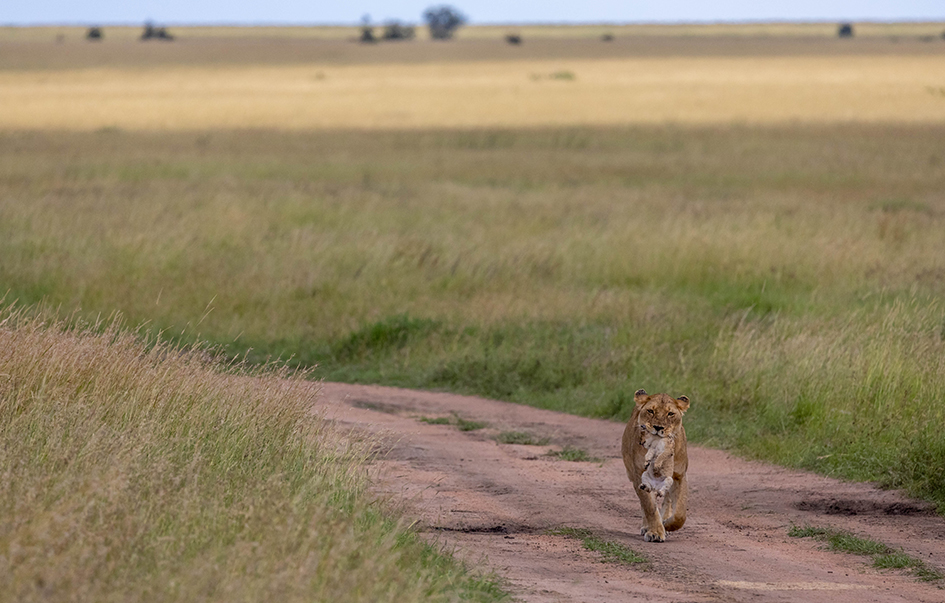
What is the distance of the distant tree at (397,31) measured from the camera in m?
135

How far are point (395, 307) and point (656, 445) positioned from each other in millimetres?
7859

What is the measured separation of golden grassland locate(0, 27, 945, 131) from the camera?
141 ft

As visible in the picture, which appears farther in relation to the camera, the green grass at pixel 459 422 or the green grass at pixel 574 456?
the green grass at pixel 459 422

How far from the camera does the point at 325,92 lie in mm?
58250

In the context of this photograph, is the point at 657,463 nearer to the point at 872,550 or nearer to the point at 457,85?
the point at 872,550

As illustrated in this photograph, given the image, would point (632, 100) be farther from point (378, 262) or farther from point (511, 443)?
point (511, 443)

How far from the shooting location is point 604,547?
243 inches

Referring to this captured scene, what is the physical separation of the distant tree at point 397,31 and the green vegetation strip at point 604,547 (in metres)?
130

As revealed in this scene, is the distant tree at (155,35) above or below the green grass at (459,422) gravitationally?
below

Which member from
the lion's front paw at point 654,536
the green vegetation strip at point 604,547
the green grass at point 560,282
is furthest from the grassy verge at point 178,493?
the lion's front paw at point 654,536

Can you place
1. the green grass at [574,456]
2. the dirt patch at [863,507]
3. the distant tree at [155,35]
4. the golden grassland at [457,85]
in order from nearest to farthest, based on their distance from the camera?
1. the dirt patch at [863,507]
2. the green grass at [574,456]
3. the golden grassland at [457,85]
4. the distant tree at [155,35]

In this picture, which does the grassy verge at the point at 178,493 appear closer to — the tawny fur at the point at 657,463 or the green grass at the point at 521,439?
the tawny fur at the point at 657,463

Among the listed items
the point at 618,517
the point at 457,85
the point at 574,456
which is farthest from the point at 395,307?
the point at 457,85

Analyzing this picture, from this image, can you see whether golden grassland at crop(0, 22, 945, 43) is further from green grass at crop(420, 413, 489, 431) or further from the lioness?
the lioness
